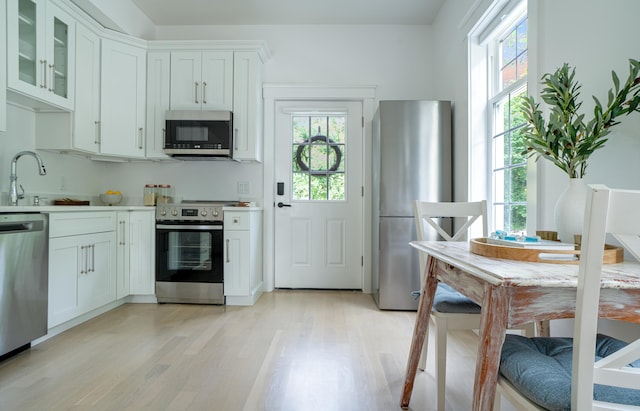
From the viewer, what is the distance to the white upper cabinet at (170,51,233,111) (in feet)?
10.9

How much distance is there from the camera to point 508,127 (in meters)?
2.29

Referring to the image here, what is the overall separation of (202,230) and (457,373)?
89.4 inches

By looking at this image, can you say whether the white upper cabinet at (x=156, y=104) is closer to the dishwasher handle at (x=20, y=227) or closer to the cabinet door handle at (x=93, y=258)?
the cabinet door handle at (x=93, y=258)

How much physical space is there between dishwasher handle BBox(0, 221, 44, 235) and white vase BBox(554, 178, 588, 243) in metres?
2.63

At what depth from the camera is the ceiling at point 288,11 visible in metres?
3.28

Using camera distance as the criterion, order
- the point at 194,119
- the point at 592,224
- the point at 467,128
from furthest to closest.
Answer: the point at 194,119, the point at 467,128, the point at 592,224

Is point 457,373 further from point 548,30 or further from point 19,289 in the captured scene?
point 19,289

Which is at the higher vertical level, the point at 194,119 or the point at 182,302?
the point at 194,119

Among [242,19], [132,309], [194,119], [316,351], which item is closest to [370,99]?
[242,19]

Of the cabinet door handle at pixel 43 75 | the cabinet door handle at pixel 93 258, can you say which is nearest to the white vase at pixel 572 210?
the cabinet door handle at pixel 93 258

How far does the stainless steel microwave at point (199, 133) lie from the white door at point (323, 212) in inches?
26.4

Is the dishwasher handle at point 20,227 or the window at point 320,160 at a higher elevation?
the window at point 320,160

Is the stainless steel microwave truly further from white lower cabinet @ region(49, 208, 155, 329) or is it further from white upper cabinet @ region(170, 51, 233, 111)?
white lower cabinet @ region(49, 208, 155, 329)

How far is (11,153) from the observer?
2561 mm
